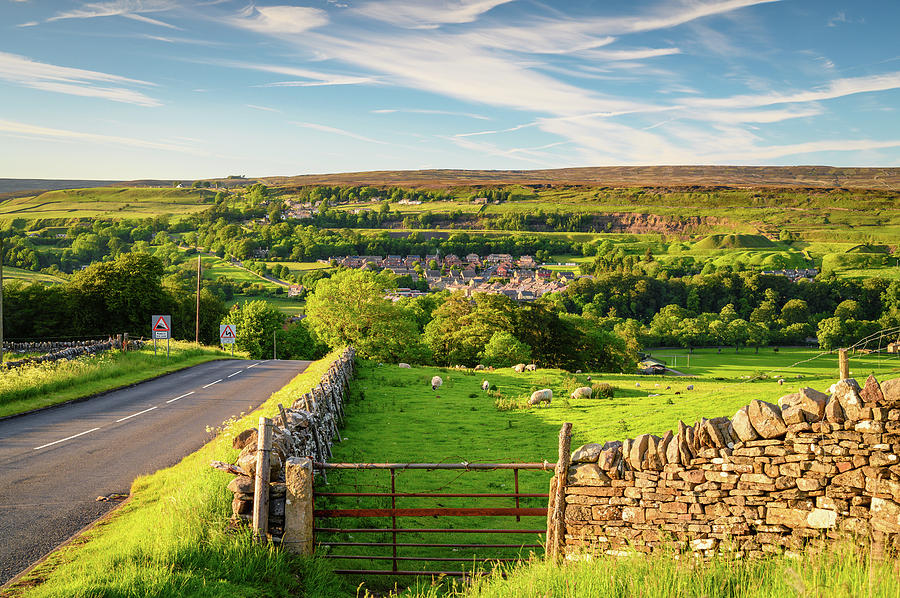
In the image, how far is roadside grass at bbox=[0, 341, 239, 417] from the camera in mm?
21359

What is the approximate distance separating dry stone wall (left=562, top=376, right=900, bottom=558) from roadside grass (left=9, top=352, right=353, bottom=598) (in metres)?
3.56

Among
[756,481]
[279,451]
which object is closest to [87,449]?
[279,451]

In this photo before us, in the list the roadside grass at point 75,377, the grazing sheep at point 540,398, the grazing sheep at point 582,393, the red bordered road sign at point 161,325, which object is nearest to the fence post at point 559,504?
the grazing sheep at point 540,398

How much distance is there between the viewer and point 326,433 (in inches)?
567

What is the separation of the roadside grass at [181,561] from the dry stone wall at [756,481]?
3559 mm

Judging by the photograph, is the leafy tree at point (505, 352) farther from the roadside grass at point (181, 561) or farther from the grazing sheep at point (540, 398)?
the roadside grass at point (181, 561)

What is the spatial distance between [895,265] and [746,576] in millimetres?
219238

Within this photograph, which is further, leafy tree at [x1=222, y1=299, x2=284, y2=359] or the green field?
the green field

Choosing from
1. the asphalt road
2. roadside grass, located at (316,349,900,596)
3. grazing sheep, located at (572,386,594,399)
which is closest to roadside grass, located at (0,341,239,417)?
the asphalt road

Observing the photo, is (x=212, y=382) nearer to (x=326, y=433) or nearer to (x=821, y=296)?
(x=326, y=433)

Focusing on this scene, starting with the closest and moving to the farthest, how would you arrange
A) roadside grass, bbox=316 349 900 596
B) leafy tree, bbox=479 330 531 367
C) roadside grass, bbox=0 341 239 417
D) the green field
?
roadside grass, bbox=316 349 900 596
roadside grass, bbox=0 341 239 417
leafy tree, bbox=479 330 531 367
the green field

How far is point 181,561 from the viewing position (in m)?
7.58

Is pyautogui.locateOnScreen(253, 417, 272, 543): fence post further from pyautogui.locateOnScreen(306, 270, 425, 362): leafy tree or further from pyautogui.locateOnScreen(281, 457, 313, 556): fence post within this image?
pyautogui.locateOnScreen(306, 270, 425, 362): leafy tree

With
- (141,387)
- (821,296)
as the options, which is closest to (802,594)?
(141,387)
